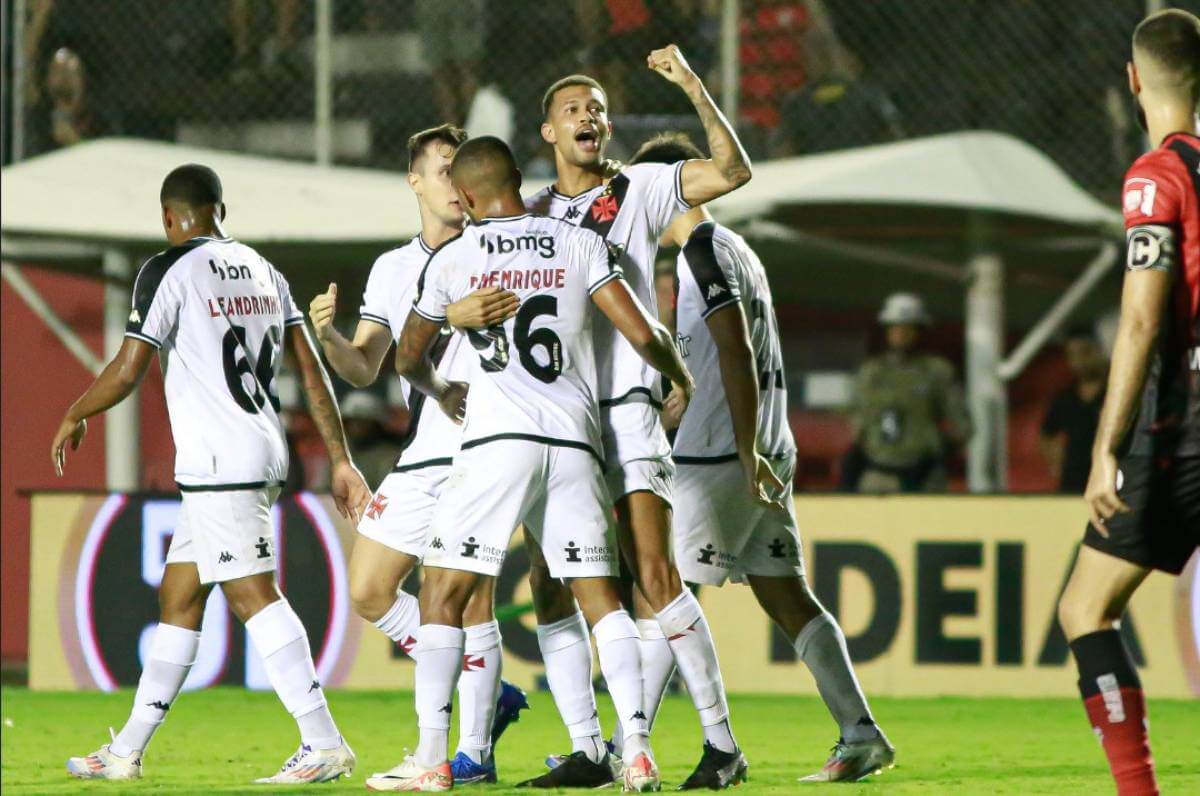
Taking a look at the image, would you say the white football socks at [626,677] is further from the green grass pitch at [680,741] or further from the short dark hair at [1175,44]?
the short dark hair at [1175,44]

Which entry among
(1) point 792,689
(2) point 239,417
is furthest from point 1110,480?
(1) point 792,689

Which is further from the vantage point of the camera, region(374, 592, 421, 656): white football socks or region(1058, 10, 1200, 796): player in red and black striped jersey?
region(374, 592, 421, 656): white football socks

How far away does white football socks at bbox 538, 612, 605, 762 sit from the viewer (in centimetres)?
578

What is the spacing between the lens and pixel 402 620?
6.71 meters

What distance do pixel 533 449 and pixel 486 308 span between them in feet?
1.42

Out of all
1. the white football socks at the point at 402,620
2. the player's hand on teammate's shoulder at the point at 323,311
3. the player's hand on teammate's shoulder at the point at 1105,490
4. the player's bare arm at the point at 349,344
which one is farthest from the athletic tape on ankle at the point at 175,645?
the player's hand on teammate's shoulder at the point at 1105,490

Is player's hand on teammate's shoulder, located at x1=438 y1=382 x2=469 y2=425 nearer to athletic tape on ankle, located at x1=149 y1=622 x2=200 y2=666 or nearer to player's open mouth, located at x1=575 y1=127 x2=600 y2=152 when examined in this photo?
player's open mouth, located at x1=575 y1=127 x2=600 y2=152

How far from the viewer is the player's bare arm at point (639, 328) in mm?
5520

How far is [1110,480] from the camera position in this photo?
456 centimetres

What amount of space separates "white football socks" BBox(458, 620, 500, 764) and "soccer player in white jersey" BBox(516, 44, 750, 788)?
7.0 inches

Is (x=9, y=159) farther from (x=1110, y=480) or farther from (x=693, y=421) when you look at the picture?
(x=1110, y=480)

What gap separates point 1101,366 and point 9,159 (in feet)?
22.5

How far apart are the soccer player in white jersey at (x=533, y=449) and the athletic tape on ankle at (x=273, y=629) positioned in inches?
26.8

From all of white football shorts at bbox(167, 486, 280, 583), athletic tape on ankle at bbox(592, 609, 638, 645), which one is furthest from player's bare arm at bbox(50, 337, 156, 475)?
athletic tape on ankle at bbox(592, 609, 638, 645)
